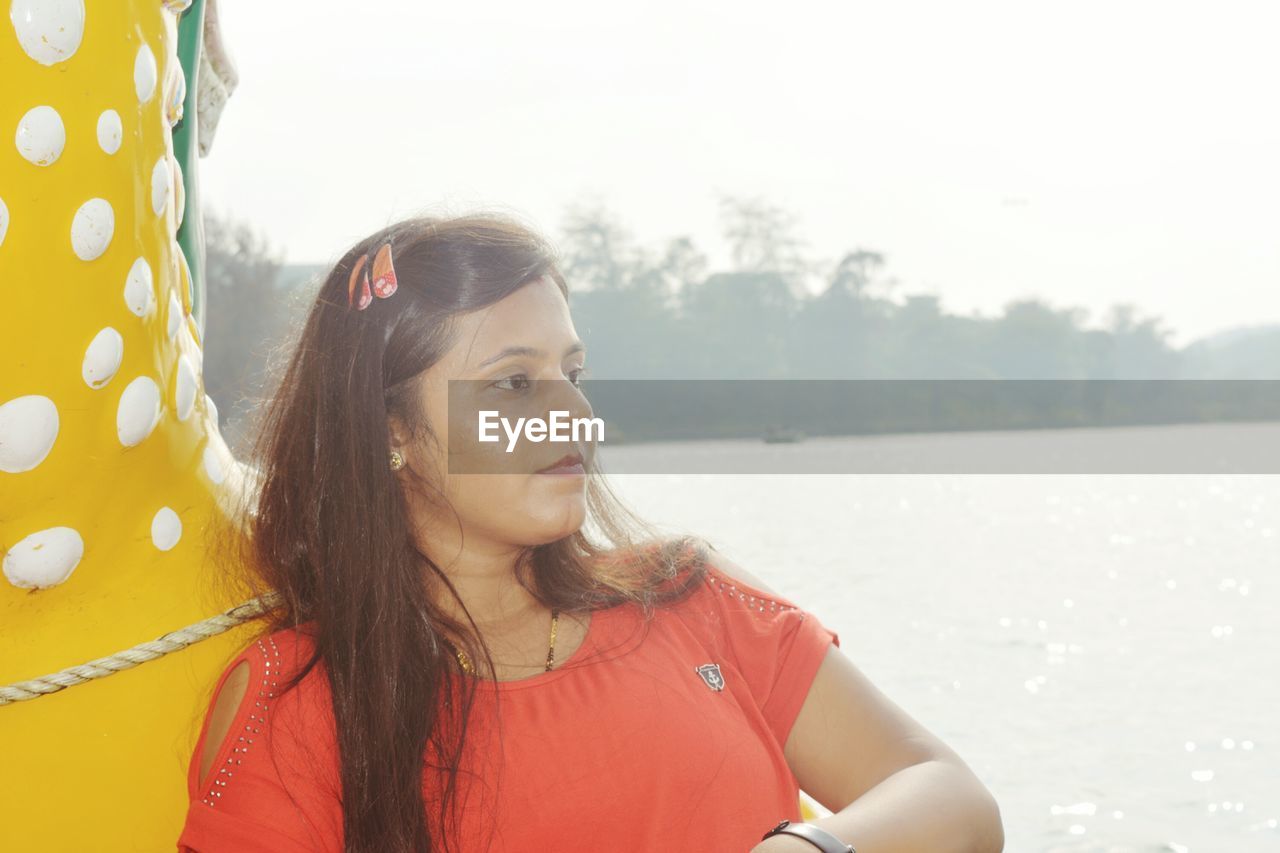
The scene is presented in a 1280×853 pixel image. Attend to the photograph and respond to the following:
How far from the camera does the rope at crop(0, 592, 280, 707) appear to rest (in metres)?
0.81

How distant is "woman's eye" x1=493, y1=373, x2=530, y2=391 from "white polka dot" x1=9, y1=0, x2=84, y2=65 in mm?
394

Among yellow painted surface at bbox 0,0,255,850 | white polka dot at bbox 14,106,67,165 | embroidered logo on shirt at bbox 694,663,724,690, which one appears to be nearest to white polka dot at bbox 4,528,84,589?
yellow painted surface at bbox 0,0,255,850

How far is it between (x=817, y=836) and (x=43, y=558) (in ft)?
1.81

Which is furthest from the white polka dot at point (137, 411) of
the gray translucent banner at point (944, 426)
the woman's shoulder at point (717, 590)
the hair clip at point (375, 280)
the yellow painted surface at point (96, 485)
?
the gray translucent banner at point (944, 426)

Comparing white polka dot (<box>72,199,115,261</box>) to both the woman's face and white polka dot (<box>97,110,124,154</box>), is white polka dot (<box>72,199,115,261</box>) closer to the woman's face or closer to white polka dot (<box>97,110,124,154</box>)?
→ white polka dot (<box>97,110,124,154</box>)

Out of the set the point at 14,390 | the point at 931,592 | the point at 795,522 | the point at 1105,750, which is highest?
the point at 14,390

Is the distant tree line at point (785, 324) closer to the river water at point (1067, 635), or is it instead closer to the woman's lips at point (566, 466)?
the river water at point (1067, 635)

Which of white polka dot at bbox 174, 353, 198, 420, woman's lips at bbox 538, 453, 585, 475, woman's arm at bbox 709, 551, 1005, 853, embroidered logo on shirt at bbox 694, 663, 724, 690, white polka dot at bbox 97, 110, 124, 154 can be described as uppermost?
white polka dot at bbox 97, 110, 124, 154

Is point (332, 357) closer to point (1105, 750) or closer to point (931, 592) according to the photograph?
point (1105, 750)

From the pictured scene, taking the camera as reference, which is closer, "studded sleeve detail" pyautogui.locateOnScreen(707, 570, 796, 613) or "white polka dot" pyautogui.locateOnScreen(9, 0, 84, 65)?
"white polka dot" pyautogui.locateOnScreen(9, 0, 84, 65)

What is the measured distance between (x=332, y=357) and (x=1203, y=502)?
16.8 metres

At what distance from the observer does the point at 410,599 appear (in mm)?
1023

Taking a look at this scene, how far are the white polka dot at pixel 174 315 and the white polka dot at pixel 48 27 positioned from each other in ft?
0.60

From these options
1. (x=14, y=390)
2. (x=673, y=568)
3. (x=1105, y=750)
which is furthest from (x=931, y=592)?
(x=14, y=390)
